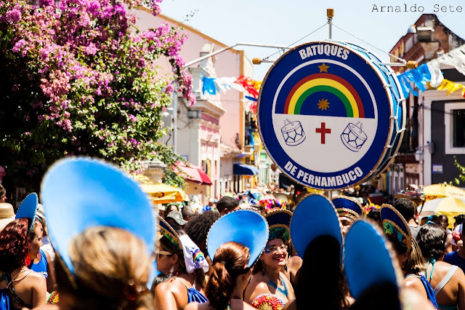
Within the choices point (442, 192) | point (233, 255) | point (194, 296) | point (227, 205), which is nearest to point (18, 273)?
point (194, 296)

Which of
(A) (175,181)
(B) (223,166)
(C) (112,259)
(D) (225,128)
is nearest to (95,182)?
→ (C) (112,259)

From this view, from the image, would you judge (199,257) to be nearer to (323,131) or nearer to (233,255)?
(233,255)

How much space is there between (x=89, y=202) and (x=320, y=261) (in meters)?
1.00

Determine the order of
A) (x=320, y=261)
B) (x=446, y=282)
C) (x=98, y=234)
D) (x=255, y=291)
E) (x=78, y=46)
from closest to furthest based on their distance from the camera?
1. (x=98, y=234)
2. (x=320, y=261)
3. (x=446, y=282)
4. (x=255, y=291)
5. (x=78, y=46)

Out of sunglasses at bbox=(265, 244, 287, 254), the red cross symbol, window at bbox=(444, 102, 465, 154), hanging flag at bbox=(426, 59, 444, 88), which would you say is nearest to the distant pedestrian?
sunglasses at bbox=(265, 244, 287, 254)

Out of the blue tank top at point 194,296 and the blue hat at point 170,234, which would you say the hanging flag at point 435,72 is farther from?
the blue tank top at point 194,296

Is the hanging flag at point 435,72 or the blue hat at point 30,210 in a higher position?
the hanging flag at point 435,72

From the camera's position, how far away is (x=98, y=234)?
1.76m

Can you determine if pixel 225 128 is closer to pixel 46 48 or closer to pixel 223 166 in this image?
pixel 223 166

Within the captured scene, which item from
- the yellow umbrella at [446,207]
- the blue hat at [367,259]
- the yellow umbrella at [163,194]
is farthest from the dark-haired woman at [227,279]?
the yellow umbrella at [163,194]

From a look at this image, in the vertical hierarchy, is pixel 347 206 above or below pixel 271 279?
above

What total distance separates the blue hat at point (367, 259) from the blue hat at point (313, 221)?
76cm

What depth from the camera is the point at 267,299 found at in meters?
4.45

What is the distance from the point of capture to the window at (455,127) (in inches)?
1206
